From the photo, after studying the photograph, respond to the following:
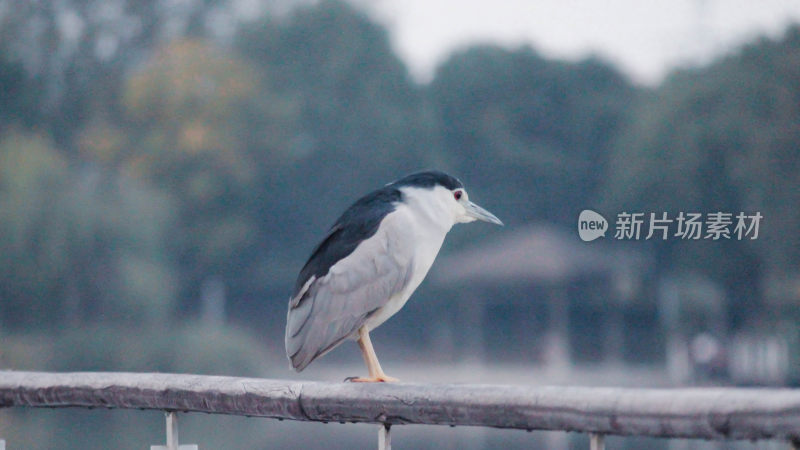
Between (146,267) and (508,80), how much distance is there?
29.7ft

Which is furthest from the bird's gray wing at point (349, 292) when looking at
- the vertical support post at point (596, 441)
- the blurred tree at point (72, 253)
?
the blurred tree at point (72, 253)

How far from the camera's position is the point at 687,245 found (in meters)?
23.4

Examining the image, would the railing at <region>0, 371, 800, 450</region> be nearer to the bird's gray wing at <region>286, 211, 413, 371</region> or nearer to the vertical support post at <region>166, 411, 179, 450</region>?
the vertical support post at <region>166, 411, 179, 450</region>

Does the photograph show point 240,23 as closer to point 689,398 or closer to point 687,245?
point 687,245

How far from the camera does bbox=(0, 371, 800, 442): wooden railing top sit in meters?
1.18

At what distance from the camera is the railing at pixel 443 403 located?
118 centimetres

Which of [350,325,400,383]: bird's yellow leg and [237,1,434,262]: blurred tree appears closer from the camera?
[350,325,400,383]: bird's yellow leg

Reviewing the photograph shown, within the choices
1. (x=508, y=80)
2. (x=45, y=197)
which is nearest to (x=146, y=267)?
(x=45, y=197)

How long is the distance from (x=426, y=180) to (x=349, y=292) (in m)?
0.30

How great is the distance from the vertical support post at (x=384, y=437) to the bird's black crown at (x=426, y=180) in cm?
93

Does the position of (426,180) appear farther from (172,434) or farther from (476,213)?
(172,434)

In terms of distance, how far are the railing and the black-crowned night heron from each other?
0.49m

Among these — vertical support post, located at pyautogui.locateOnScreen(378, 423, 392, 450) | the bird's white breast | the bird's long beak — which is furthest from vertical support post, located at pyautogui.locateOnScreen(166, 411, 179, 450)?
the bird's long beak

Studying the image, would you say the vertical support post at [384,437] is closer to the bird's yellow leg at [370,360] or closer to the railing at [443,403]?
the railing at [443,403]
